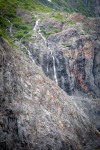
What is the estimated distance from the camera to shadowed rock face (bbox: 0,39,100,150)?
41.2 m

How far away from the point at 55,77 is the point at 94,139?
21.3 m

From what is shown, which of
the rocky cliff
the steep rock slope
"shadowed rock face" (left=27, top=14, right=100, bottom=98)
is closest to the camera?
the rocky cliff

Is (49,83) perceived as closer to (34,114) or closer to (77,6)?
(34,114)

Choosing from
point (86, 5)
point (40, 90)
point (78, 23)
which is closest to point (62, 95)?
point (40, 90)

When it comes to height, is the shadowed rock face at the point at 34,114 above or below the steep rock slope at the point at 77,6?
below

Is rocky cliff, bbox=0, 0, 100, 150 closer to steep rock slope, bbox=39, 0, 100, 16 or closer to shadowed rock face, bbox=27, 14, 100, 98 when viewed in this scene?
shadowed rock face, bbox=27, 14, 100, 98

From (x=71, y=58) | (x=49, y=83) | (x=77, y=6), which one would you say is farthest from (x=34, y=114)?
(x=77, y=6)

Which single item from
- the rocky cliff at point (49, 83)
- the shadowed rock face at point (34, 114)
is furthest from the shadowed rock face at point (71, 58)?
the shadowed rock face at point (34, 114)

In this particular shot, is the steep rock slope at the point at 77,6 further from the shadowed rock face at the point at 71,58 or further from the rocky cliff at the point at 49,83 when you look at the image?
the shadowed rock face at the point at 71,58

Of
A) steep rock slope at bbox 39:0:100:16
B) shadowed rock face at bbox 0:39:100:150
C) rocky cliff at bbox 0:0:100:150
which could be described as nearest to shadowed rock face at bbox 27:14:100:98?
rocky cliff at bbox 0:0:100:150

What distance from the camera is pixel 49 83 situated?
183 feet

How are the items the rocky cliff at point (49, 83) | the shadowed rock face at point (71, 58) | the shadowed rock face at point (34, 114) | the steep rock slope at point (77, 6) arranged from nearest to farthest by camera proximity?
the shadowed rock face at point (34, 114) → the rocky cliff at point (49, 83) → the shadowed rock face at point (71, 58) → the steep rock slope at point (77, 6)

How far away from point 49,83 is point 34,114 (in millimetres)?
11068

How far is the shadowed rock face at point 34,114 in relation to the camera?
4122 cm
